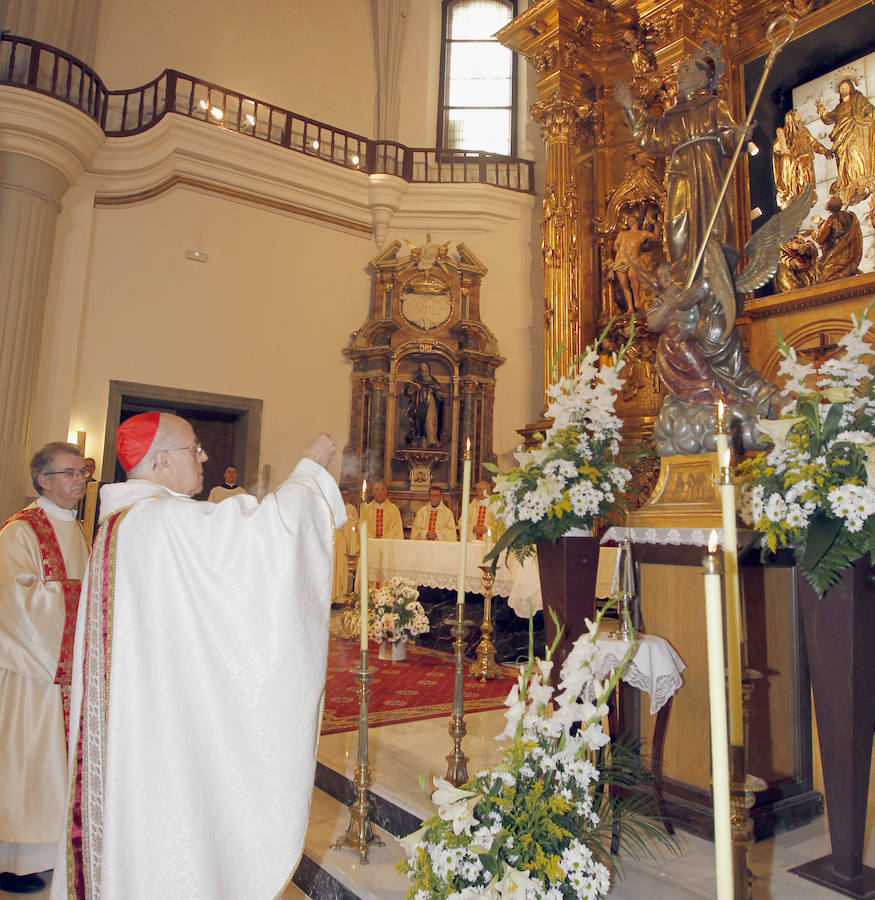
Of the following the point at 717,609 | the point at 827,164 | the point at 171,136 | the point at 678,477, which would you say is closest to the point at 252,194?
the point at 171,136

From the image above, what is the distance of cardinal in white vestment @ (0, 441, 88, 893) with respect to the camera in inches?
120

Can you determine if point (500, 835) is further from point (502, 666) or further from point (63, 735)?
point (502, 666)

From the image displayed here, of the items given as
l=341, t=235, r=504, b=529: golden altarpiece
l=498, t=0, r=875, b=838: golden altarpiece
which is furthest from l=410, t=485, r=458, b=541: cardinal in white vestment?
l=498, t=0, r=875, b=838: golden altarpiece

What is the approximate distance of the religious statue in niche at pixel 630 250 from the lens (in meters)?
9.62

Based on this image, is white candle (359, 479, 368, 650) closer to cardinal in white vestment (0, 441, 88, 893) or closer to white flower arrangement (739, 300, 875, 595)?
white flower arrangement (739, 300, 875, 595)

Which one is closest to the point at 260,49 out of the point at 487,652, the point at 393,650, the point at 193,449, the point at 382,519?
the point at 382,519

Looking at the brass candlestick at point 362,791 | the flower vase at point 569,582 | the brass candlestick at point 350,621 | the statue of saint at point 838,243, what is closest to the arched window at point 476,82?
the statue of saint at point 838,243

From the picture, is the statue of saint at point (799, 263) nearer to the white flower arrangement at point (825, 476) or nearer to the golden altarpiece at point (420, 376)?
the golden altarpiece at point (420, 376)

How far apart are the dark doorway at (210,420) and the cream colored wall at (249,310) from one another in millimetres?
130

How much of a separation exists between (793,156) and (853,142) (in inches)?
24.4

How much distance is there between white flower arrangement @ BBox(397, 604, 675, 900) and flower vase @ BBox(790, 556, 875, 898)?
3.08ft

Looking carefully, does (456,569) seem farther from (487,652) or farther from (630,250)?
(630,250)

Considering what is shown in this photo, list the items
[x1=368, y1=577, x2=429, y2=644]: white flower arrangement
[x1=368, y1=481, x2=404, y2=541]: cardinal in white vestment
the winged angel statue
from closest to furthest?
the winged angel statue < [x1=368, y1=577, x2=429, y2=644]: white flower arrangement < [x1=368, y1=481, x2=404, y2=541]: cardinal in white vestment

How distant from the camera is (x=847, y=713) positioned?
2418 mm
